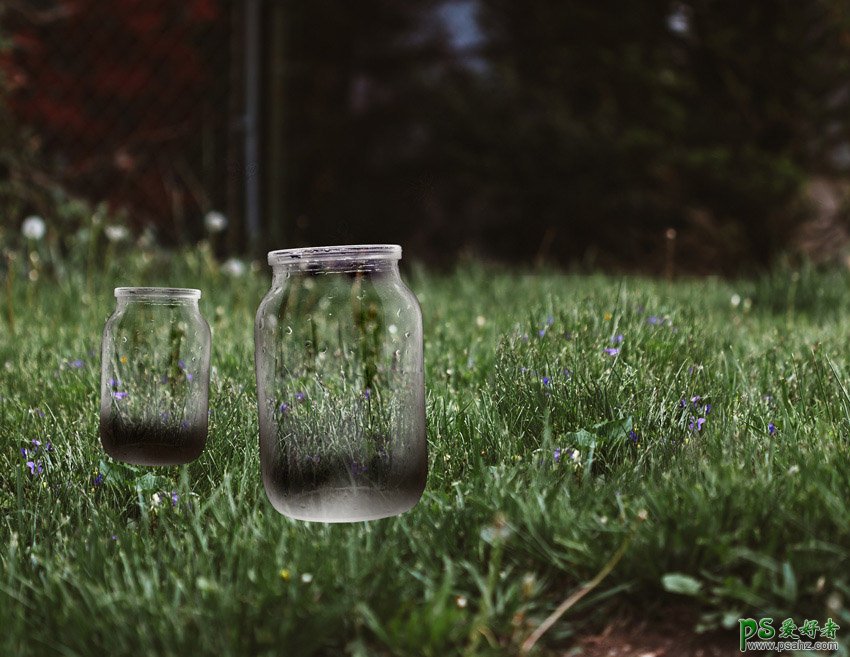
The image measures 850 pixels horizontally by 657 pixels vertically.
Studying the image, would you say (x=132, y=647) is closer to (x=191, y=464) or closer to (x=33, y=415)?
(x=191, y=464)

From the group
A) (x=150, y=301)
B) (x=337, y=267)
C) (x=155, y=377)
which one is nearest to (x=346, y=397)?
(x=337, y=267)

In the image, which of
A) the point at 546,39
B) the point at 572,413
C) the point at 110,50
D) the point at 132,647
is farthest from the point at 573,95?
the point at 132,647

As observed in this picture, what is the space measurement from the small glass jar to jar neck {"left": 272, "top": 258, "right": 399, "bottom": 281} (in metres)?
0.37

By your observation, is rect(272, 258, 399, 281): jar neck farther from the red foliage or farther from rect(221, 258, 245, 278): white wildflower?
the red foliage

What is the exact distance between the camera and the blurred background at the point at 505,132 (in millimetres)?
5520

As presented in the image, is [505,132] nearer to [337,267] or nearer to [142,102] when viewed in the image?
[142,102]

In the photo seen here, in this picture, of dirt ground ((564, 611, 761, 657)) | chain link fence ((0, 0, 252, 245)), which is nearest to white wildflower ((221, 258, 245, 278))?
chain link fence ((0, 0, 252, 245))

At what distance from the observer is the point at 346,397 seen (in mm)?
1845

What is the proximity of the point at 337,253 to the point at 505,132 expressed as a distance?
428 cm

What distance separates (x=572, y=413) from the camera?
207 cm

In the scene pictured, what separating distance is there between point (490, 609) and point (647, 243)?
4.60m

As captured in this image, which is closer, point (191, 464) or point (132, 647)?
point (132, 647)

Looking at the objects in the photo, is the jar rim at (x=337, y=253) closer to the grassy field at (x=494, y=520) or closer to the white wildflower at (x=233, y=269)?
the grassy field at (x=494, y=520)

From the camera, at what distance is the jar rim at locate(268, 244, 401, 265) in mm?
1640
